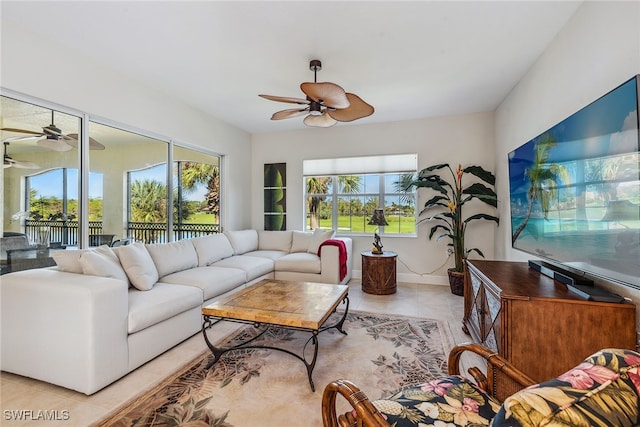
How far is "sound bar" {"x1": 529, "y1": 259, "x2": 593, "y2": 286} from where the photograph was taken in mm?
1727

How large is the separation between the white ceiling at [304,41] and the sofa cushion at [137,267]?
1.86 m

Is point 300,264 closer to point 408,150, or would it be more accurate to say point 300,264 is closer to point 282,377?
point 282,377

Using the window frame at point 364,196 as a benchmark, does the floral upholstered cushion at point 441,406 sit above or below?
below

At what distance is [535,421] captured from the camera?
0.53 metres

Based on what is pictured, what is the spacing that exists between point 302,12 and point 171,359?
9.40ft

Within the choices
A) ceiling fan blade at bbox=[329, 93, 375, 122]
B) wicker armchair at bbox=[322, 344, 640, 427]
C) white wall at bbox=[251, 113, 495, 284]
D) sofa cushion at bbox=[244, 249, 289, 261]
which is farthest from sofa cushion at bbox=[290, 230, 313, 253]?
wicker armchair at bbox=[322, 344, 640, 427]

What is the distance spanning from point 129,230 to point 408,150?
163 inches

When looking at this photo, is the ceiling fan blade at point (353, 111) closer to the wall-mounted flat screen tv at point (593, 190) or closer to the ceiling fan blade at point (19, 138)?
the wall-mounted flat screen tv at point (593, 190)

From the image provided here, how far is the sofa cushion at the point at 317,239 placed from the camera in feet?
14.7

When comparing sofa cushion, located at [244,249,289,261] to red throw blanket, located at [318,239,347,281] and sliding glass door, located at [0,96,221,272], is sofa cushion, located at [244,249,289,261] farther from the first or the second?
sliding glass door, located at [0,96,221,272]

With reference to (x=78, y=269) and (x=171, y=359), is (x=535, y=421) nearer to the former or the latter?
(x=171, y=359)

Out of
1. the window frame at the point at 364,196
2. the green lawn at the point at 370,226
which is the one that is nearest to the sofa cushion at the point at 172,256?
the window frame at the point at 364,196

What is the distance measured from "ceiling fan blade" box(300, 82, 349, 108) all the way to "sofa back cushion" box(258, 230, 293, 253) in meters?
2.76

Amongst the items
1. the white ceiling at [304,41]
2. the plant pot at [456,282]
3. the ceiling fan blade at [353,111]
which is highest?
the white ceiling at [304,41]
